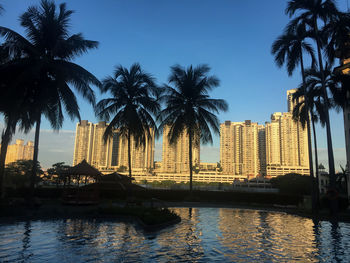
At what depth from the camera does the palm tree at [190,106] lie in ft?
104

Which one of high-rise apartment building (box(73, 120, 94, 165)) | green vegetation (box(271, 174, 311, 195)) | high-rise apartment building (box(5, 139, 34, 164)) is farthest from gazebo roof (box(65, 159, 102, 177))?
high-rise apartment building (box(73, 120, 94, 165))

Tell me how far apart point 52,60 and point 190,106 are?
16.1 m

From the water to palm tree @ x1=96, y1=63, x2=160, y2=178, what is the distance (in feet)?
59.9

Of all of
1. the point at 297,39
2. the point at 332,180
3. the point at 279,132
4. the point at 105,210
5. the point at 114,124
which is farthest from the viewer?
the point at 279,132

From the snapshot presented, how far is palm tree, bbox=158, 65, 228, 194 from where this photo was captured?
104ft

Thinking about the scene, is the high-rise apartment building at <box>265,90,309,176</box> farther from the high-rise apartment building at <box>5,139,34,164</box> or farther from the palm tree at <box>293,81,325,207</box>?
the high-rise apartment building at <box>5,139,34,164</box>

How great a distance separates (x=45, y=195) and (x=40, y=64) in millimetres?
17718

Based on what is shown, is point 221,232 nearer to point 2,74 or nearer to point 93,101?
point 93,101

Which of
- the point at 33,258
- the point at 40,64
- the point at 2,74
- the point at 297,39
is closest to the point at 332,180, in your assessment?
the point at 297,39

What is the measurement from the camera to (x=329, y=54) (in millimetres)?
22578

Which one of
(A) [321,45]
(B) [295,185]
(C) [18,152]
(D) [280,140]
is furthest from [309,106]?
(C) [18,152]

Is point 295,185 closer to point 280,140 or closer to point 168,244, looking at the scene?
point 280,140

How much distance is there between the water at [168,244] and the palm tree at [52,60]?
34.3 ft

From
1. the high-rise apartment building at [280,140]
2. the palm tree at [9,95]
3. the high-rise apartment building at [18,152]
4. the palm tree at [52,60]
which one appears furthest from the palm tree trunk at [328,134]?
the high-rise apartment building at [18,152]
